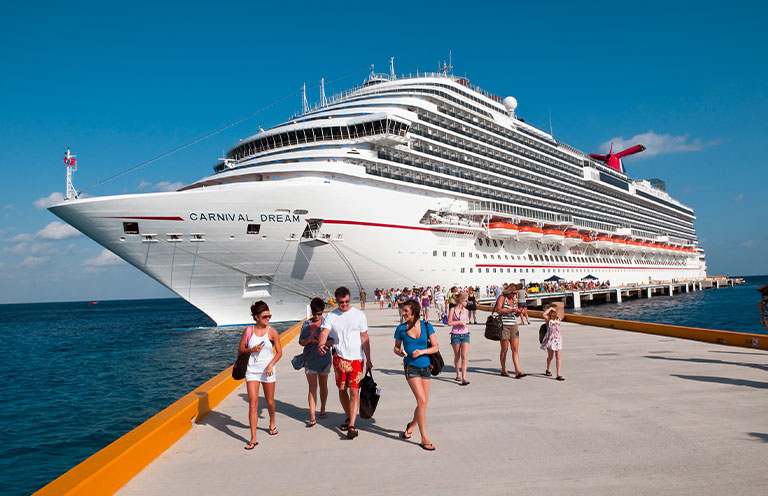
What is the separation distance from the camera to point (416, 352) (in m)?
4.61

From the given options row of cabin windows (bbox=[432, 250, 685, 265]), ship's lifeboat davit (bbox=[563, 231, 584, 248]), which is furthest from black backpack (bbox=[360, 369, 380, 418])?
ship's lifeboat davit (bbox=[563, 231, 584, 248])

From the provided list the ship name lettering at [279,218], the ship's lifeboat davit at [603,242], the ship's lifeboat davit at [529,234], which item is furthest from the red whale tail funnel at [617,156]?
the ship name lettering at [279,218]

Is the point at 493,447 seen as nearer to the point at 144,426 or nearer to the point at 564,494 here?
the point at 564,494

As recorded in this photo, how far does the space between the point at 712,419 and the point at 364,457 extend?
3.69 meters

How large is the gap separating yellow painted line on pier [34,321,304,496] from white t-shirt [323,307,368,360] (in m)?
1.84

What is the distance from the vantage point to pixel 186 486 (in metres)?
3.69

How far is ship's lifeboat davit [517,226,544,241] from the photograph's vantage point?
34.0 m

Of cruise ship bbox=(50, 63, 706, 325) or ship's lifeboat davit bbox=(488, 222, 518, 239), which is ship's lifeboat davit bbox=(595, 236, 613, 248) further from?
ship's lifeboat davit bbox=(488, 222, 518, 239)

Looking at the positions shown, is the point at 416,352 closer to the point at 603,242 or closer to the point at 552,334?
the point at 552,334

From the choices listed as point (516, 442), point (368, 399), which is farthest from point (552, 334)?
point (368, 399)

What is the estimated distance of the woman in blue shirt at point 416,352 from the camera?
180 inches

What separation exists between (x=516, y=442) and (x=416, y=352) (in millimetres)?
1266

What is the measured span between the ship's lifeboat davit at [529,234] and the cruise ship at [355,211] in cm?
15

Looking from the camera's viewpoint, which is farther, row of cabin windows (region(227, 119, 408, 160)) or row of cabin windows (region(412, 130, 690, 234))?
row of cabin windows (region(412, 130, 690, 234))
